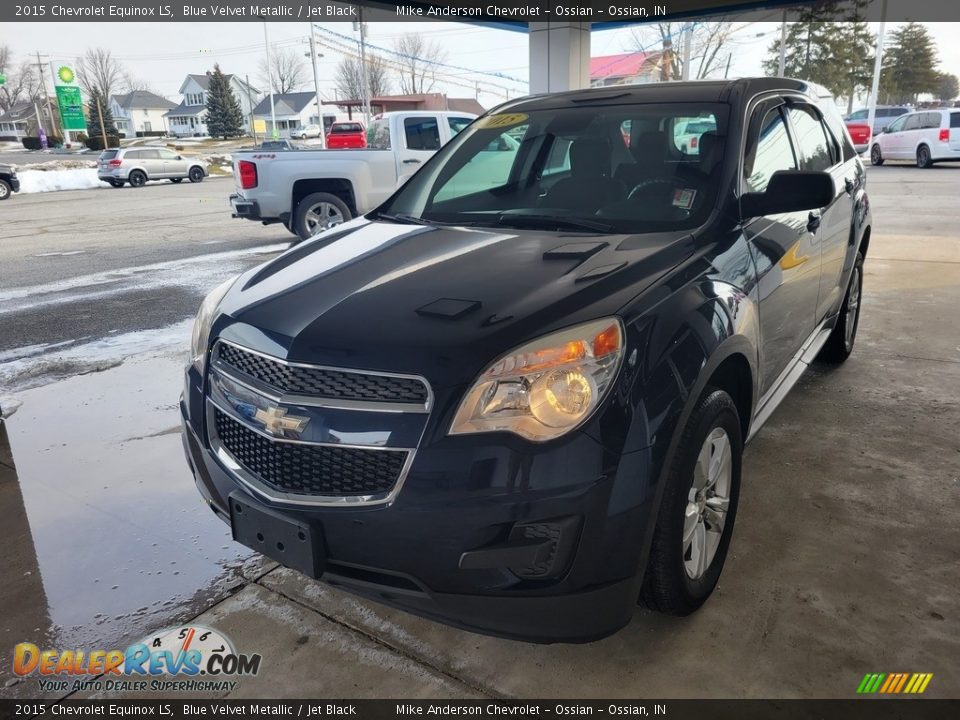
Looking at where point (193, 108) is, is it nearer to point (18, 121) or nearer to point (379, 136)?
point (18, 121)

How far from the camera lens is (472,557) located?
71.1 inches

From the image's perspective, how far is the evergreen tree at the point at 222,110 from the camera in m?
73.8

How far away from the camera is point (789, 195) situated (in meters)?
2.60

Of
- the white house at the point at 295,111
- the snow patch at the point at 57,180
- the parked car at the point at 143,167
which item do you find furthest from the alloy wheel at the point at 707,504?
the white house at the point at 295,111

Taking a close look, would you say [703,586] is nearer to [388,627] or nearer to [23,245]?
[388,627]

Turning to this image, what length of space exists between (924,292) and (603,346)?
628 cm

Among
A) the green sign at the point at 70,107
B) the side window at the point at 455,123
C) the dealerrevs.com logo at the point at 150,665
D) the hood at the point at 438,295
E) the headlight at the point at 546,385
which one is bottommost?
the dealerrevs.com logo at the point at 150,665

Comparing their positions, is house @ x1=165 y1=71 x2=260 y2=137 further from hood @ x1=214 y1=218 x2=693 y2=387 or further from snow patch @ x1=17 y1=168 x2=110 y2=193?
hood @ x1=214 y1=218 x2=693 y2=387

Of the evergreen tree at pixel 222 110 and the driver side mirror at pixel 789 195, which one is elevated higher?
the evergreen tree at pixel 222 110

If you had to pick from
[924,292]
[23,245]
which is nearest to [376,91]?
[23,245]

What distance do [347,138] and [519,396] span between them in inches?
1044

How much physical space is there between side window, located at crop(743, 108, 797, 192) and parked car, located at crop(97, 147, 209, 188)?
28456 mm

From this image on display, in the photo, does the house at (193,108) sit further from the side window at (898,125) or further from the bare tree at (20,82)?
the side window at (898,125)

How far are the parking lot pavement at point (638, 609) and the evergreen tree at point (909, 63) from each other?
60707 millimetres
